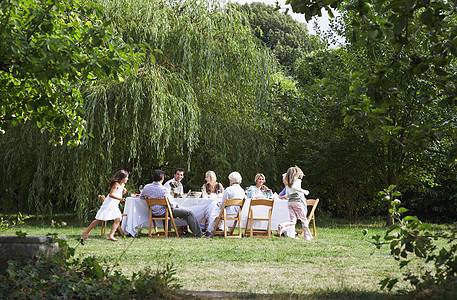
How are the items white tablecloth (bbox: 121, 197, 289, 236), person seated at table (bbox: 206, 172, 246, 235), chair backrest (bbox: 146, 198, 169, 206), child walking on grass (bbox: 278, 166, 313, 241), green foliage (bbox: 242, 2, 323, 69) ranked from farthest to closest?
green foliage (bbox: 242, 2, 323, 69), white tablecloth (bbox: 121, 197, 289, 236), person seated at table (bbox: 206, 172, 246, 235), child walking on grass (bbox: 278, 166, 313, 241), chair backrest (bbox: 146, 198, 169, 206)

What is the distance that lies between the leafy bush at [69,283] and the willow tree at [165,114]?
23.2 feet

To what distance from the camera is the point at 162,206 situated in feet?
37.3

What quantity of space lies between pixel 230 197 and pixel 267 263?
3958 mm

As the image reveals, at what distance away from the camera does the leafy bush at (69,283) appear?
4.58 meters

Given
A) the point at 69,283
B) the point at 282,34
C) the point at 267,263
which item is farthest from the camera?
the point at 282,34

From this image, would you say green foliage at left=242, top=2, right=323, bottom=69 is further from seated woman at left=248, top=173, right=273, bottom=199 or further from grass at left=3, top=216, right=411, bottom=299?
grass at left=3, top=216, right=411, bottom=299

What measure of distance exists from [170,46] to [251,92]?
8.85 ft

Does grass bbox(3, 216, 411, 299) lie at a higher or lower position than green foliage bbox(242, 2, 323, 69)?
lower

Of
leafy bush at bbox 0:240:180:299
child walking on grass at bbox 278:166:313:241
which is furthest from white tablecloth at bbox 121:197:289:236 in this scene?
leafy bush at bbox 0:240:180:299

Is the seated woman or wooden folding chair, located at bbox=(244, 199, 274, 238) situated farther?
the seated woman

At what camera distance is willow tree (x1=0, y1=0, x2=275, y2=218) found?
13.0m

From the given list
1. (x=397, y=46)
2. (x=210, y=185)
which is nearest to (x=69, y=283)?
(x=397, y=46)

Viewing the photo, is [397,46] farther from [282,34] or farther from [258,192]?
[282,34]

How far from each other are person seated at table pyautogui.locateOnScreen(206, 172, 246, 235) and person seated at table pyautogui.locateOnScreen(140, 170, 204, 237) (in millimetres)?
332
